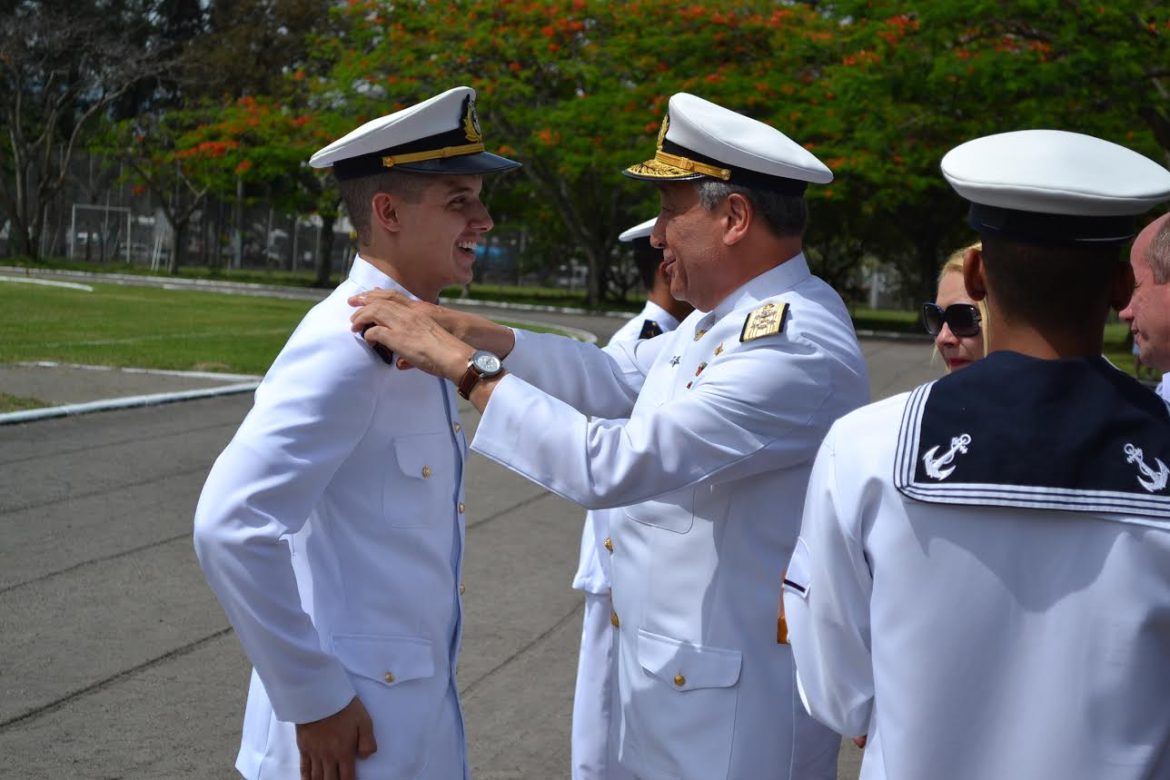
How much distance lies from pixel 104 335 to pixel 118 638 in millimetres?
13754

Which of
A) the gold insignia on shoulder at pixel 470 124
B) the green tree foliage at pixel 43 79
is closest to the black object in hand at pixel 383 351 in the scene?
the gold insignia on shoulder at pixel 470 124

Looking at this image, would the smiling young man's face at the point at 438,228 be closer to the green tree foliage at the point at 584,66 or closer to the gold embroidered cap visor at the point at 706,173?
the gold embroidered cap visor at the point at 706,173

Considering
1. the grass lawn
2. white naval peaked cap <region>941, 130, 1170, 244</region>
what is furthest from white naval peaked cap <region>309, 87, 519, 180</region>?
the grass lawn

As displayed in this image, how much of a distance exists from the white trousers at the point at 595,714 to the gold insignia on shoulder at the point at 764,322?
145 centimetres

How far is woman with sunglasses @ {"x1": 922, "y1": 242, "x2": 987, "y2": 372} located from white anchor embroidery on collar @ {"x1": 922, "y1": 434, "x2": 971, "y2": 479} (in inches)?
57.7

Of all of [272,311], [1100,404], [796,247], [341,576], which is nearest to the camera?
[1100,404]

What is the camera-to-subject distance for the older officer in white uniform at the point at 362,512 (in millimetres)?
2445

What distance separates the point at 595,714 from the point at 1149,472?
2.60m

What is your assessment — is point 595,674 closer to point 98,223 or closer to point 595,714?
point 595,714

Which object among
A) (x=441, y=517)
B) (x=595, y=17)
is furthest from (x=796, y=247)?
(x=595, y=17)

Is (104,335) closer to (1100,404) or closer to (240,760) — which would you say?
(240,760)

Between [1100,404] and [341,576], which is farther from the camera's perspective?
[341,576]

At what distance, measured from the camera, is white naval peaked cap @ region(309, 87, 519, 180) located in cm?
289

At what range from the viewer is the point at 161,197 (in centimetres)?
4412
